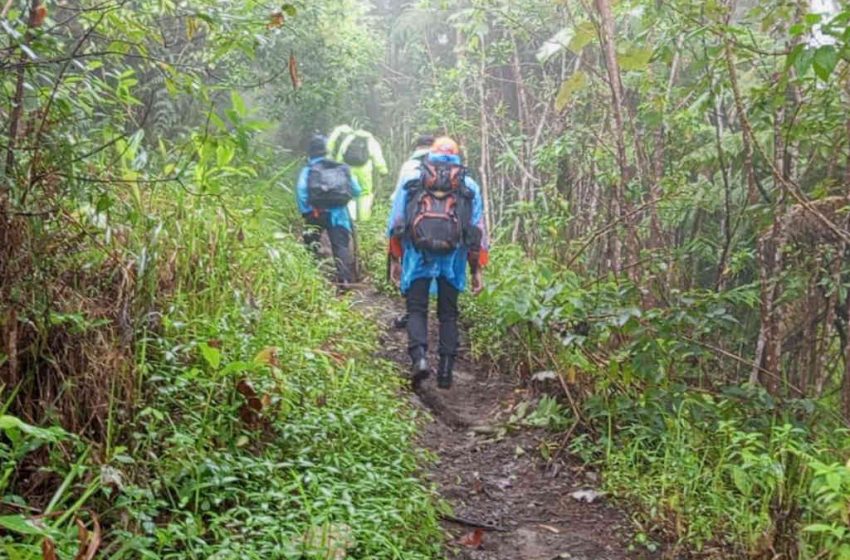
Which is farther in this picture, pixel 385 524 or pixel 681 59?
pixel 681 59

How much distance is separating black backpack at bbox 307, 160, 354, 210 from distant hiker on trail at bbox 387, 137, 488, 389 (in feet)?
7.26

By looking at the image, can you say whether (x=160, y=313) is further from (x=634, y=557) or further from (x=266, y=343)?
(x=634, y=557)

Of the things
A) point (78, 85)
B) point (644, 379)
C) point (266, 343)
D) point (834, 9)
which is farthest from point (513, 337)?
point (78, 85)

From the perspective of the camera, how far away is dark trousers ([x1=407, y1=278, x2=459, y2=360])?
6.18 metres

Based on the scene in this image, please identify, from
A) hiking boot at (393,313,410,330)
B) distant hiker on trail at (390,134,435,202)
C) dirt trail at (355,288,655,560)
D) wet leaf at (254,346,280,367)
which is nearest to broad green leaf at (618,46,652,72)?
distant hiker on trail at (390,134,435,202)

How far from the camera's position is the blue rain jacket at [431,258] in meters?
6.06

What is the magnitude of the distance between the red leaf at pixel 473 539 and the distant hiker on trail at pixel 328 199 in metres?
4.60

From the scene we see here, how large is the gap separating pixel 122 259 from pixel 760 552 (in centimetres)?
327

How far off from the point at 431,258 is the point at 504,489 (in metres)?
2.01

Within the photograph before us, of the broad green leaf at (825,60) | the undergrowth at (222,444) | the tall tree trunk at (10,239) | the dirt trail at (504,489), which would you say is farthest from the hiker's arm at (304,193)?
the broad green leaf at (825,60)

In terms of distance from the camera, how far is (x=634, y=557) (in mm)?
3863

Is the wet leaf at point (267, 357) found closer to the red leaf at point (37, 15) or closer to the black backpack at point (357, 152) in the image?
the red leaf at point (37, 15)

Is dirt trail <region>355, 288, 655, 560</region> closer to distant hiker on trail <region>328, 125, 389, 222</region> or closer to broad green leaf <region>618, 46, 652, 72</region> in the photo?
broad green leaf <region>618, 46, 652, 72</region>

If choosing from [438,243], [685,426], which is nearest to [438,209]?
[438,243]
